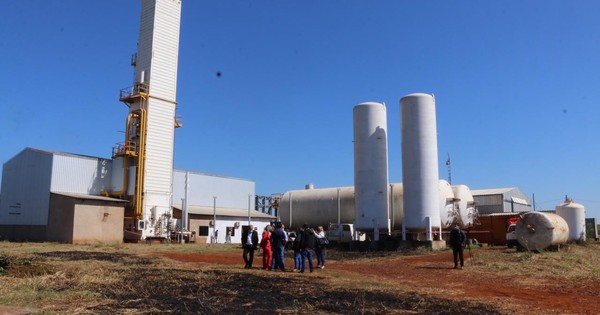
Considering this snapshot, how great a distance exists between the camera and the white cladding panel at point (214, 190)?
5412 centimetres

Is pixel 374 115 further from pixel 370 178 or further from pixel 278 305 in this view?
pixel 278 305

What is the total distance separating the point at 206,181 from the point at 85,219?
17.8 meters

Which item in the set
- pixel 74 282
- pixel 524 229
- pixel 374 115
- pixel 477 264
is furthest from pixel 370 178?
pixel 74 282

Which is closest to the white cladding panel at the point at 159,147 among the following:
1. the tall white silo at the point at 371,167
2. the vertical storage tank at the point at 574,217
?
the tall white silo at the point at 371,167

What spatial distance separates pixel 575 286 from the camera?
1428 centimetres

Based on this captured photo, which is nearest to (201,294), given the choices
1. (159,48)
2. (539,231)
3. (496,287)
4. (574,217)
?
(496,287)

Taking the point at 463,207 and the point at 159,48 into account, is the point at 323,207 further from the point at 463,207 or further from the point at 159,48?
the point at 159,48

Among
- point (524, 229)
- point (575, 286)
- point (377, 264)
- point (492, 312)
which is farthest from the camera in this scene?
point (524, 229)

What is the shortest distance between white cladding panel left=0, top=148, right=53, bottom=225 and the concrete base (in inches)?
1180

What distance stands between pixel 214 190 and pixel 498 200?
3253 cm

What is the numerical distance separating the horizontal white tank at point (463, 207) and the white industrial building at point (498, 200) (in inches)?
972

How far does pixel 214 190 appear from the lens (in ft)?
190

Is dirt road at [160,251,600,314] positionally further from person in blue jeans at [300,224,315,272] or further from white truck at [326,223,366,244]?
white truck at [326,223,366,244]

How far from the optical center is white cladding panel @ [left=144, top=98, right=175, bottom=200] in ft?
149
